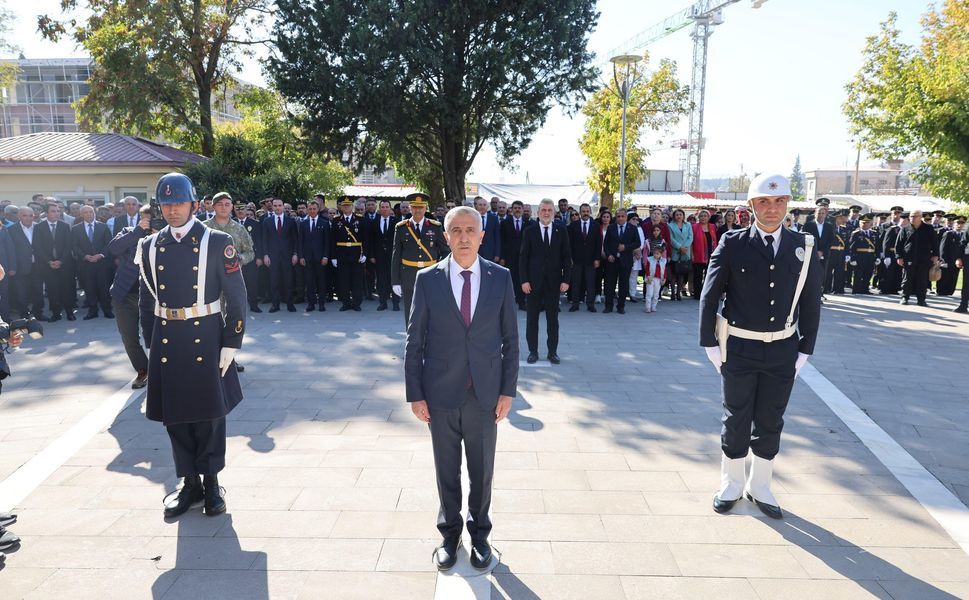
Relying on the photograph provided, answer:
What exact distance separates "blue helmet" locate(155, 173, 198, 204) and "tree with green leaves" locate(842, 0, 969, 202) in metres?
17.3

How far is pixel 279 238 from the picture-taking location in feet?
39.5

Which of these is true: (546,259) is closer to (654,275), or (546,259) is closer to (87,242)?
(654,275)

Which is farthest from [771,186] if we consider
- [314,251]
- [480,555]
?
[314,251]

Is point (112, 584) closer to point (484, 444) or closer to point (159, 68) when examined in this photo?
point (484, 444)

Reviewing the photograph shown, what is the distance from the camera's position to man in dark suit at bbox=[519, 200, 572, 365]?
25.5 feet

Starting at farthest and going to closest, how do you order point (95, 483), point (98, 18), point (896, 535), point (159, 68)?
point (98, 18)
point (159, 68)
point (95, 483)
point (896, 535)

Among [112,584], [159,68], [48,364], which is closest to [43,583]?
[112,584]

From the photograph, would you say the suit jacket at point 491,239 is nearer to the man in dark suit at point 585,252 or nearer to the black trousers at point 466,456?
the man in dark suit at point 585,252

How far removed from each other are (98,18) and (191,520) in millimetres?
25917

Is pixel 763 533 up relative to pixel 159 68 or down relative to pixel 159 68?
down

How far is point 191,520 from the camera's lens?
12.7 feet

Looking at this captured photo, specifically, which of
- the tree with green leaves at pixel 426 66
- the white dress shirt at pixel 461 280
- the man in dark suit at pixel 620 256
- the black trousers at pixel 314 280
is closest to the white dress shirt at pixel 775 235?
the white dress shirt at pixel 461 280

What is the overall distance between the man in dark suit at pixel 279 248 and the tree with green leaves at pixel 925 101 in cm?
1525

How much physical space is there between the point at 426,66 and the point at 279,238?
6.94 m
